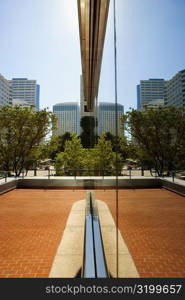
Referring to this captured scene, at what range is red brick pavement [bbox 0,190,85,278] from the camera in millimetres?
2957

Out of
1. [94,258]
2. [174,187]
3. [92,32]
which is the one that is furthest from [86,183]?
[94,258]

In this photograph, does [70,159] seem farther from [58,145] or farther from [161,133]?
[161,133]

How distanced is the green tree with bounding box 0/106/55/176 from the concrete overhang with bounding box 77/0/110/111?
11.4m

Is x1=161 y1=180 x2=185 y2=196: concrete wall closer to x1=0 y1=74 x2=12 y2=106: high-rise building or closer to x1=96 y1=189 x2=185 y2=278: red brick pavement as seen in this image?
x1=96 y1=189 x2=185 y2=278: red brick pavement

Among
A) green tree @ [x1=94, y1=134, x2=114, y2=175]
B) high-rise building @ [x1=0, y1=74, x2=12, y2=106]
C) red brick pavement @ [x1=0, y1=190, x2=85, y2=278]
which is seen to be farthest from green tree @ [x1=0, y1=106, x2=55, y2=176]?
high-rise building @ [x1=0, y1=74, x2=12, y2=106]

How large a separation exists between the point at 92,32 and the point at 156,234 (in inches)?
184

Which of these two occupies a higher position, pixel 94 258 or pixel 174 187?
pixel 94 258

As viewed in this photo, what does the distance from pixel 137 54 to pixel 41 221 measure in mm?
4986

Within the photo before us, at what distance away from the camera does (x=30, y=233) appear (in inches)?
169

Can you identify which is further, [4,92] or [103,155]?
[4,92]

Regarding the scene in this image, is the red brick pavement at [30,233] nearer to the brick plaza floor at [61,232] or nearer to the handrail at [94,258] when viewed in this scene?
the brick plaza floor at [61,232]

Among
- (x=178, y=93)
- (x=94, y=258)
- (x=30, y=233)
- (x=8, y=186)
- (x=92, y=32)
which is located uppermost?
(x=178, y=93)

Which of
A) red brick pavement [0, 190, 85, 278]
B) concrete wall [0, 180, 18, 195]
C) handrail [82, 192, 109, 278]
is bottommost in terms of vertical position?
red brick pavement [0, 190, 85, 278]

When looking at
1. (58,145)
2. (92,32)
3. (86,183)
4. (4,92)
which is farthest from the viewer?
(4,92)
